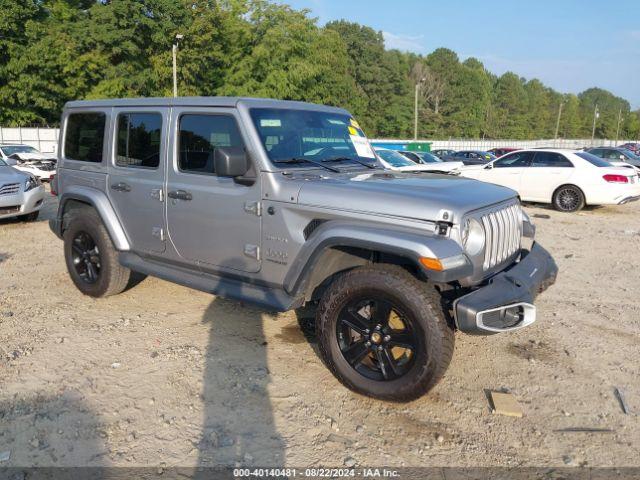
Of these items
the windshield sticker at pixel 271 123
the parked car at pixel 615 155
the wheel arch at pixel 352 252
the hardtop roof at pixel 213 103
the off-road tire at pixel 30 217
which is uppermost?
the parked car at pixel 615 155

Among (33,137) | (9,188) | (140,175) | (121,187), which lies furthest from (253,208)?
(33,137)

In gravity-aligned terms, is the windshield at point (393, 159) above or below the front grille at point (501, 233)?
above

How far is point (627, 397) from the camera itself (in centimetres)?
376

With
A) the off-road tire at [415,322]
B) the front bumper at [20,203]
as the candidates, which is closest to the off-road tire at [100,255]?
the off-road tire at [415,322]

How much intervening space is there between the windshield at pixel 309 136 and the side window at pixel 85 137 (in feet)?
6.50

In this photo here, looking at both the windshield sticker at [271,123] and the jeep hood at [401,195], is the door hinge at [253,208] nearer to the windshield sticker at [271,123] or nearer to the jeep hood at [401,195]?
the jeep hood at [401,195]

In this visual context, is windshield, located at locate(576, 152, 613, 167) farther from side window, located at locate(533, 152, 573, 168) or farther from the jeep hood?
the jeep hood

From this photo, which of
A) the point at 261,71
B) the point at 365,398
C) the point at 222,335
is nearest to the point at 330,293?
the point at 365,398

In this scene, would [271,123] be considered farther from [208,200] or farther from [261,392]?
[261,392]

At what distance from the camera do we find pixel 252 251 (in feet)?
13.4

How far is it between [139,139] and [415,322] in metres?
3.11

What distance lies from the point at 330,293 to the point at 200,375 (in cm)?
121

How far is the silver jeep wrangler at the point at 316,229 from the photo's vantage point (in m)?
3.36

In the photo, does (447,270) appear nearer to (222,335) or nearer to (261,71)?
(222,335)
